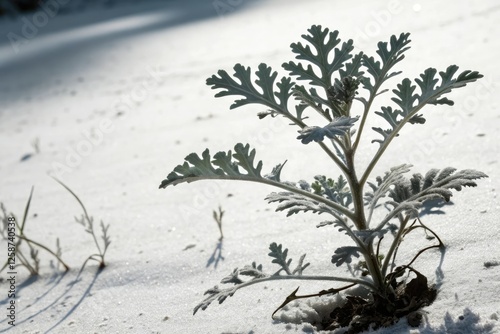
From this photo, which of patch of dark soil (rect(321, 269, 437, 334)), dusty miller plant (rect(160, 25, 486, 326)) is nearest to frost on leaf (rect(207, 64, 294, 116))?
dusty miller plant (rect(160, 25, 486, 326))

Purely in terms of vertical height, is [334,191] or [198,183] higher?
[198,183]

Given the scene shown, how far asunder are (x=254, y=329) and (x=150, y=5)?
307 inches

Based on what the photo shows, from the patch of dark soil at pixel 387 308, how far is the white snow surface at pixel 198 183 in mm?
26

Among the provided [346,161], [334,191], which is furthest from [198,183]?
[346,161]

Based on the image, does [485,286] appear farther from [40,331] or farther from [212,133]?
[212,133]

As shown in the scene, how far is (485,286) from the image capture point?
63.0 inches

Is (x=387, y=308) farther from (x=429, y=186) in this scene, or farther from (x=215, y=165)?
(x=215, y=165)

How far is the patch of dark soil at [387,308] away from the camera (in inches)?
61.2

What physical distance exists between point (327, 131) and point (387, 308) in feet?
1.56

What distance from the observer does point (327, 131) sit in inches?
53.3

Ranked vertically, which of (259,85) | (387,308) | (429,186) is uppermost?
(259,85)

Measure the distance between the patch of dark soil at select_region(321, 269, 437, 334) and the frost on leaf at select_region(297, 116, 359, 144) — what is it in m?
0.42

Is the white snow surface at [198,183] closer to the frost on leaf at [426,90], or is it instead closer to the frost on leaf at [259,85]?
the frost on leaf at [426,90]

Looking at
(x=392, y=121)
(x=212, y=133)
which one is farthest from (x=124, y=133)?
(x=392, y=121)
